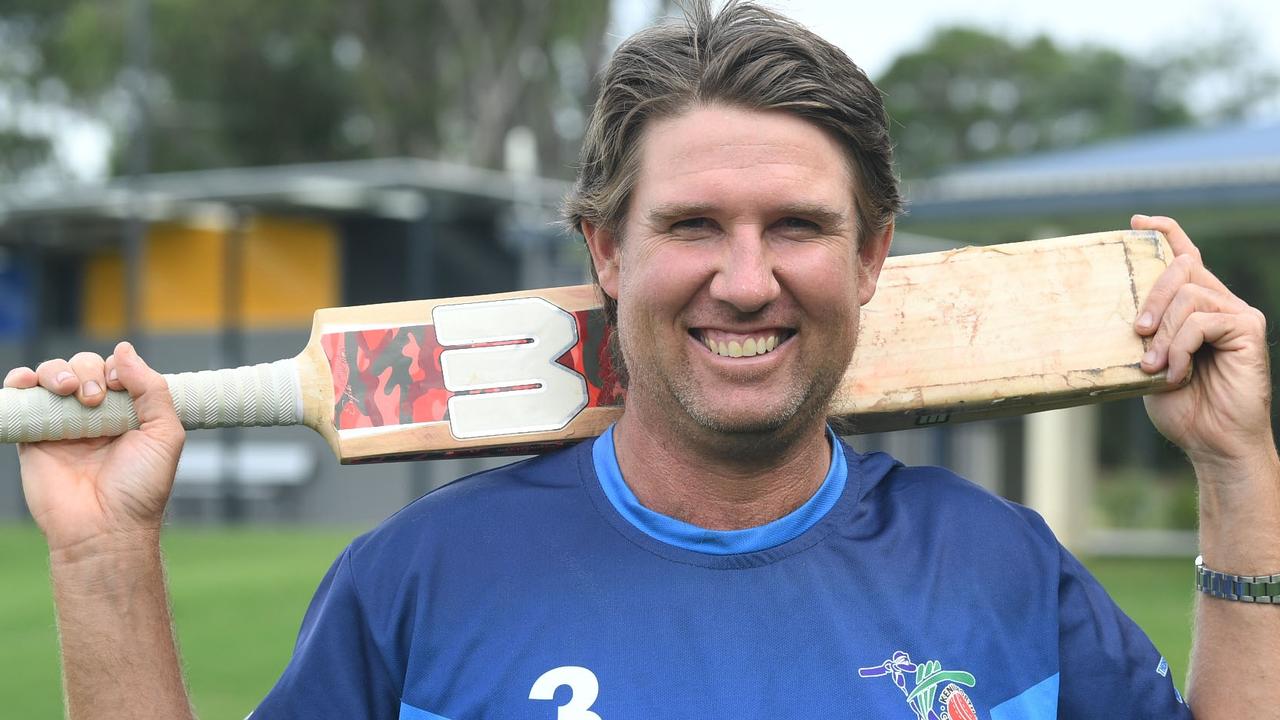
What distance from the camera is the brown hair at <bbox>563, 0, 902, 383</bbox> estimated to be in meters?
2.35

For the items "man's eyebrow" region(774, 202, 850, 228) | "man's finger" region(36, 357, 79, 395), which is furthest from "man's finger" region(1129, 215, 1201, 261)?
"man's finger" region(36, 357, 79, 395)

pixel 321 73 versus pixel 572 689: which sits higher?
pixel 321 73

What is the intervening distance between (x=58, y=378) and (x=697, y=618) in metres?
1.09

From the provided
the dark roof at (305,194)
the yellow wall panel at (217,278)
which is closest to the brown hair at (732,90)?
the dark roof at (305,194)

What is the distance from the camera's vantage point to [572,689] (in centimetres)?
224

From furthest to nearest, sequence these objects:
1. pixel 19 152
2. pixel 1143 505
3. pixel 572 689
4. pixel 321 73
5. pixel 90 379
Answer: pixel 19 152
pixel 321 73
pixel 1143 505
pixel 90 379
pixel 572 689

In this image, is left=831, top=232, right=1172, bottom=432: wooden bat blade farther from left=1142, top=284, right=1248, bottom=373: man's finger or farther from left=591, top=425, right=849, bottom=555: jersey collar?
left=591, top=425, right=849, bottom=555: jersey collar

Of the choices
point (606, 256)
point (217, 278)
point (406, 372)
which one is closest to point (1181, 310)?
point (606, 256)

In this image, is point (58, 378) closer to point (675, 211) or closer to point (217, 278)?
point (675, 211)

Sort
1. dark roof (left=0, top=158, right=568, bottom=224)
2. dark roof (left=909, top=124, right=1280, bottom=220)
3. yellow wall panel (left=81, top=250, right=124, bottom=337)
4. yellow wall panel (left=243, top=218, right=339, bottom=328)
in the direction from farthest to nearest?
yellow wall panel (left=81, top=250, right=124, bottom=337)
yellow wall panel (left=243, top=218, right=339, bottom=328)
dark roof (left=0, top=158, right=568, bottom=224)
dark roof (left=909, top=124, right=1280, bottom=220)

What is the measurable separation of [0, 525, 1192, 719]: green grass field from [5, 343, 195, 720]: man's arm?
4.28 meters

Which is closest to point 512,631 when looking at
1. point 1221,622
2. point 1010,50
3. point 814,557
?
point 814,557

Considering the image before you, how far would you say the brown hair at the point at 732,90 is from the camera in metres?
2.35

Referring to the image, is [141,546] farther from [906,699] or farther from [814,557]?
[906,699]
